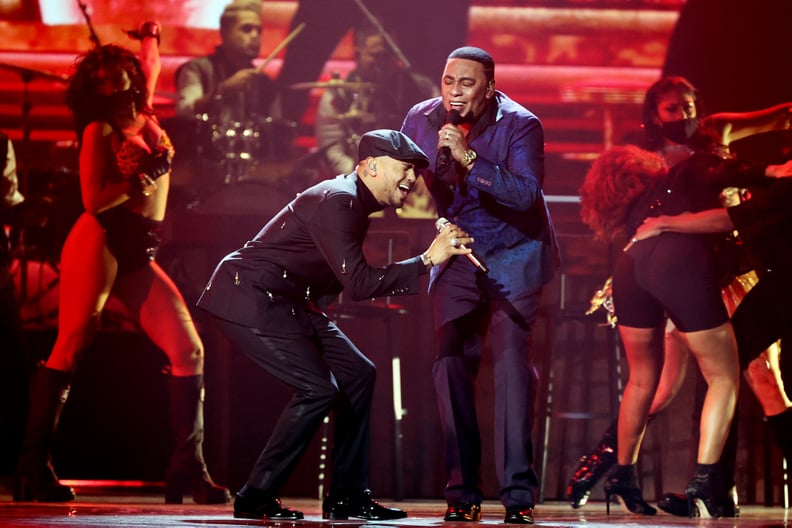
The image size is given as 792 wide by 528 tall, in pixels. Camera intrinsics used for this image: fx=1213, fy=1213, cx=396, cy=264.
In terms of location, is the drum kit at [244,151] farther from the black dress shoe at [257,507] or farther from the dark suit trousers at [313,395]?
the black dress shoe at [257,507]

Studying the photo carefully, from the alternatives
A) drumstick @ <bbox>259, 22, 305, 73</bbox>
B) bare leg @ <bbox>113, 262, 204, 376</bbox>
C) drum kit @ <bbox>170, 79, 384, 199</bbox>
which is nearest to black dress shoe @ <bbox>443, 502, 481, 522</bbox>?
bare leg @ <bbox>113, 262, 204, 376</bbox>

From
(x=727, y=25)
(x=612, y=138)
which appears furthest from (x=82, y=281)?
(x=727, y=25)

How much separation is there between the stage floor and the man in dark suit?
0.59 feet

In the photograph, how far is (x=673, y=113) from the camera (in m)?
5.74

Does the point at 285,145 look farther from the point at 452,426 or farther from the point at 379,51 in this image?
the point at 452,426

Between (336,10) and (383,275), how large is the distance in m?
3.96

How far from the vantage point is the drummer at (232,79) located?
7.75 metres

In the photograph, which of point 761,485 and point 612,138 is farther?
point 612,138

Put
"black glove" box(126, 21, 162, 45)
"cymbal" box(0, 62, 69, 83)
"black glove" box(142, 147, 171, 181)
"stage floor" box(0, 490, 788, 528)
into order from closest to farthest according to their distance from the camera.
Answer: "stage floor" box(0, 490, 788, 528), "black glove" box(142, 147, 171, 181), "black glove" box(126, 21, 162, 45), "cymbal" box(0, 62, 69, 83)

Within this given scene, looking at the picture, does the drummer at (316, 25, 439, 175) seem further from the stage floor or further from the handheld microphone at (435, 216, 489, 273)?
the handheld microphone at (435, 216, 489, 273)

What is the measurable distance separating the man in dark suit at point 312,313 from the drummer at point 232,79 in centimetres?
339

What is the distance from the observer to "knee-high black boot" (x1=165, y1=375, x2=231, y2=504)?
5801 mm

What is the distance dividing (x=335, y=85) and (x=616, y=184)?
2591 mm

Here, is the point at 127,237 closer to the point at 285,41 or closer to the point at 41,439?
the point at 41,439
